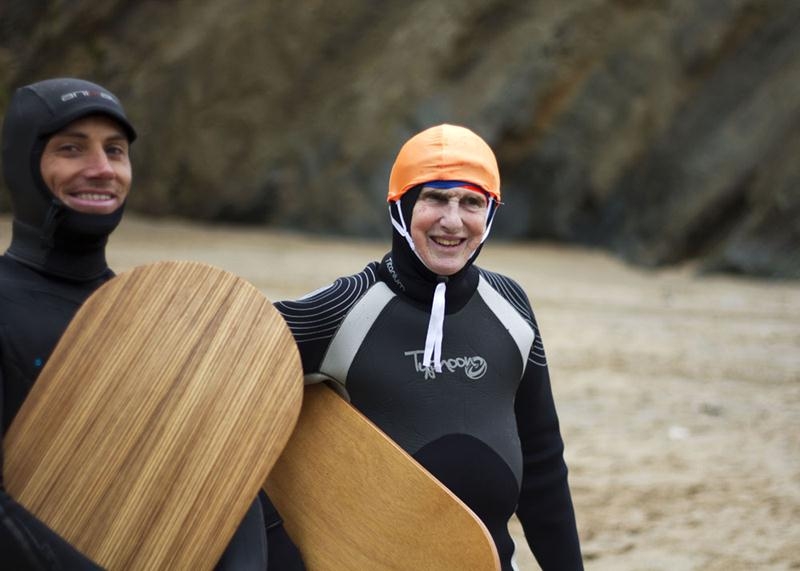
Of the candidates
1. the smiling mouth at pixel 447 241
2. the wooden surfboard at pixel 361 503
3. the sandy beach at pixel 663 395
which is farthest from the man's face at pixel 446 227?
the sandy beach at pixel 663 395

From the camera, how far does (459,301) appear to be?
2166 millimetres

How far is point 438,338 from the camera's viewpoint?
2.09 m

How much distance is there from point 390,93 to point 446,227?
44.0 feet

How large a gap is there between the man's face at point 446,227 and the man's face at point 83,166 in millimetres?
609

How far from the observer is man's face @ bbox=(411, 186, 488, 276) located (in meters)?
2.08

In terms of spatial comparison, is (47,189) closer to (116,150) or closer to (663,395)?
(116,150)

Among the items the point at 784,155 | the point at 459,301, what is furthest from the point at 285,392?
the point at 784,155

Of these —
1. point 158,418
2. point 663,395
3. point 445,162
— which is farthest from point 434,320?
point 663,395

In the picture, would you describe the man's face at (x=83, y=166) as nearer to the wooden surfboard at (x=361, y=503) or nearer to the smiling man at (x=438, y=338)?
the smiling man at (x=438, y=338)

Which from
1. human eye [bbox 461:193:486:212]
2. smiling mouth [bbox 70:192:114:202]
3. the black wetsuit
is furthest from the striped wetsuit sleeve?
smiling mouth [bbox 70:192:114:202]

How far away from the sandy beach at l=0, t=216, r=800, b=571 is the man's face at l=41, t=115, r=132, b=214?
2.35 m

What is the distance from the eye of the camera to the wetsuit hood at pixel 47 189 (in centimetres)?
189

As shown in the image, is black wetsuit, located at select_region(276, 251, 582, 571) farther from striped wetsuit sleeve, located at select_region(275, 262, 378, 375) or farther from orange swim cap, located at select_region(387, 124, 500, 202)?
orange swim cap, located at select_region(387, 124, 500, 202)

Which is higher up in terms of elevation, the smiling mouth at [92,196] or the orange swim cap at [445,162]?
the orange swim cap at [445,162]
